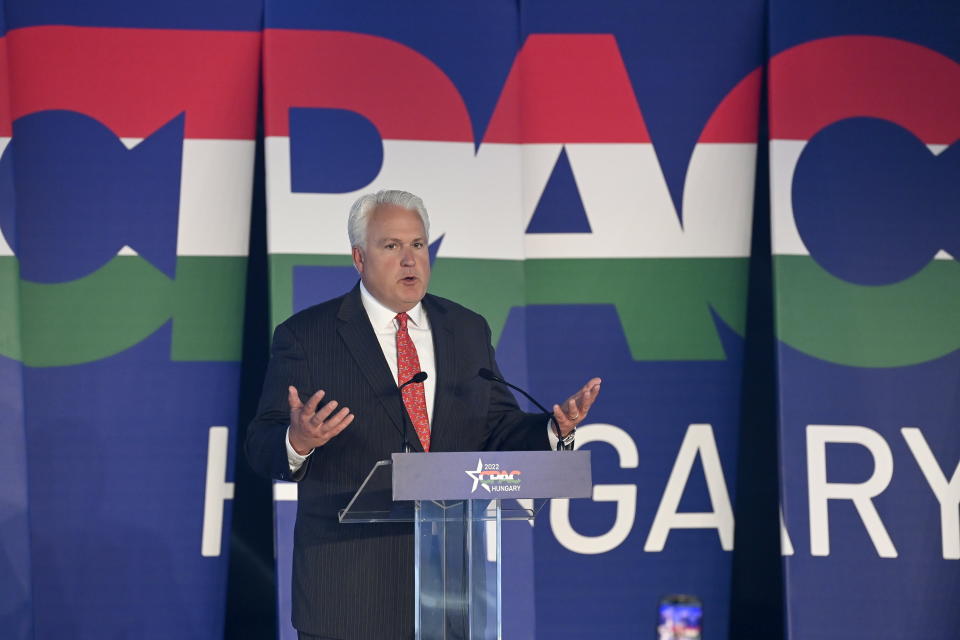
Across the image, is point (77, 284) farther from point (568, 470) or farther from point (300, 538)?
point (568, 470)

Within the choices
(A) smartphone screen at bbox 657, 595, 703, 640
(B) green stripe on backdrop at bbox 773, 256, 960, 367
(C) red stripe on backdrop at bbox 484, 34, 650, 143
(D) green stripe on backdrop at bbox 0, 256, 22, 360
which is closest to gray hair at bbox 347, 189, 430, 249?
(A) smartphone screen at bbox 657, 595, 703, 640

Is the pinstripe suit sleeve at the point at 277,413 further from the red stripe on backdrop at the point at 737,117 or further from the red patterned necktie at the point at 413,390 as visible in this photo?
the red stripe on backdrop at the point at 737,117

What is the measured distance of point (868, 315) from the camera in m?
4.60

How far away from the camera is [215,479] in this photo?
445cm

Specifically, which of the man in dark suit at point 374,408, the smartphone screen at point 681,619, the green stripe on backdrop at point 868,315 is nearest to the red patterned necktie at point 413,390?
the man in dark suit at point 374,408

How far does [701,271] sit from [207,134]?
214cm

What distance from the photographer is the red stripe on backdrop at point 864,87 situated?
4.64 m

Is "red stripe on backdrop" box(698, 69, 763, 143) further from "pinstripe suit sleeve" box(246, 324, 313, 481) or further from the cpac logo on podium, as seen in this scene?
the cpac logo on podium

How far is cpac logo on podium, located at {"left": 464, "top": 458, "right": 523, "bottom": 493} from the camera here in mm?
2244

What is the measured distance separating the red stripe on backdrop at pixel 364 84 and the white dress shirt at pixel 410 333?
1.76 meters

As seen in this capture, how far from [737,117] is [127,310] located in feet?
8.77

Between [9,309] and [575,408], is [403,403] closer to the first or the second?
[575,408]

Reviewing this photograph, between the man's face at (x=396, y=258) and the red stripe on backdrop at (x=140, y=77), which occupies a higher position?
the red stripe on backdrop at (x=140, y=77)

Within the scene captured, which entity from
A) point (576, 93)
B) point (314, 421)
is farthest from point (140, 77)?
point (314, 421)
